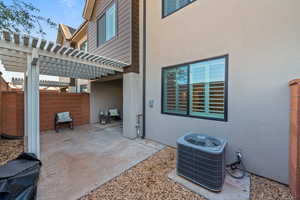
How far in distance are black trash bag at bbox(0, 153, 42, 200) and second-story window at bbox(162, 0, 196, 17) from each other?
509 centimetres

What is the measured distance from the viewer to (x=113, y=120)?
8219 millimetres

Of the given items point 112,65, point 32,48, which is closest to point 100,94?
point 112,65

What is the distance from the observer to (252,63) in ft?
8.73

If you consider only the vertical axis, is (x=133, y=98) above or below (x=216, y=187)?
above

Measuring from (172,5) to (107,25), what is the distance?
11.3 feet

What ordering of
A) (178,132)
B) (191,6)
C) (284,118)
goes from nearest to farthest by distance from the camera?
(284,118) < (191,6) < (178,132)

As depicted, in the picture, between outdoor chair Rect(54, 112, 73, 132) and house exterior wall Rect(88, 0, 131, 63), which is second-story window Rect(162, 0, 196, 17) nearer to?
house exterior wall Rect(88, 0, 131, 63)

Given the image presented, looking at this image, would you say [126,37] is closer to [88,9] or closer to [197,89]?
[197,89]

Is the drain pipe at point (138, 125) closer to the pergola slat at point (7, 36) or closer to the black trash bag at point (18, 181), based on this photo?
the black trash bag at point (18, 181)

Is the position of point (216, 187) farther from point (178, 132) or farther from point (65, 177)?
point (65, 177)

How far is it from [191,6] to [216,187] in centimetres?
427

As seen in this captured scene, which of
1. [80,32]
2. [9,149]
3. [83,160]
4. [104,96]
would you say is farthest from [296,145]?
[80,32]

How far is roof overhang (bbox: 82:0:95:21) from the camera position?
6.86 metres

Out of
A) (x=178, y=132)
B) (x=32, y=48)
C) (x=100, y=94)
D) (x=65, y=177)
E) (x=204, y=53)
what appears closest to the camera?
(x=65, y=177)
